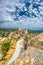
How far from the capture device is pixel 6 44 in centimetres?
6862

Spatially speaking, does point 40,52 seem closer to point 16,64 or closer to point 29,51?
point 29,51

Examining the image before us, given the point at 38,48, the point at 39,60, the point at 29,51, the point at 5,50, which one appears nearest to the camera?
the point at 39,60

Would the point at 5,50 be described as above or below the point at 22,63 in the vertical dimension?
below

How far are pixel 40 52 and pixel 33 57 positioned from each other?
1.17m

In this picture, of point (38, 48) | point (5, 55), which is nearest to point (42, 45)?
point (38, 48)

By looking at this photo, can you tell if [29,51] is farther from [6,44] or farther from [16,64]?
[6,44]

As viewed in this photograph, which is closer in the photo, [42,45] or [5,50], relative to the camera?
[42,45]

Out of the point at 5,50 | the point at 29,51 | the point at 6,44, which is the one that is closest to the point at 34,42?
the point at 29,51

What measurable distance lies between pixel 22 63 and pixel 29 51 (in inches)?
76.2

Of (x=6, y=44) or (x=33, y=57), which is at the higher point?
(x=33, y=57)

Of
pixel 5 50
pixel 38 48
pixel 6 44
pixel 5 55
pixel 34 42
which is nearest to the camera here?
pixel 38 48

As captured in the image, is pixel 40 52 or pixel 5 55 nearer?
pixel 40 52

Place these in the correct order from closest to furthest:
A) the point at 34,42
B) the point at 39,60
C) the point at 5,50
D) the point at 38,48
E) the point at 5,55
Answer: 1. the point at 39,60
2. the point at 38,48
3. the point at 34,42
4. the point at 5,55
5. the point at 5,50

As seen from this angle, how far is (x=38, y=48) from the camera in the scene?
24625 millimetres
